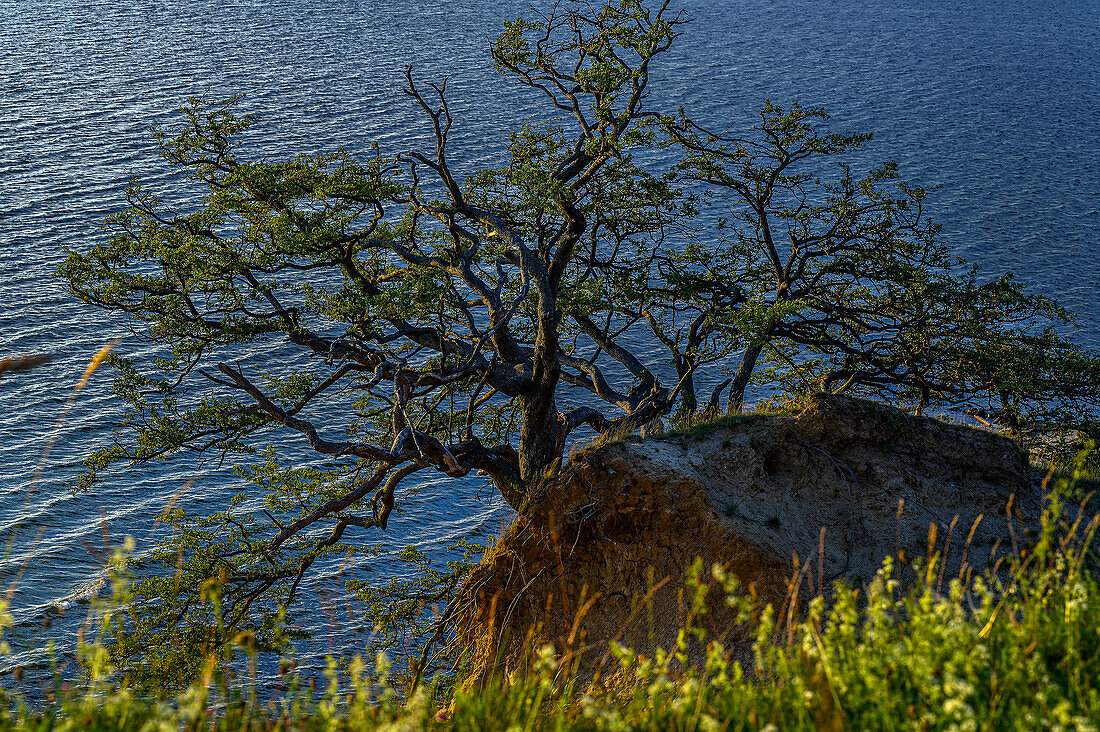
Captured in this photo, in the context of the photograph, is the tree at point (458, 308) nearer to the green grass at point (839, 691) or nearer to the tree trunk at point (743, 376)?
the tree trunk at point (743, 376)

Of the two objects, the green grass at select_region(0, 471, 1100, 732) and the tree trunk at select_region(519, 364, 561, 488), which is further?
the tree trunk at select_region(519, 364, 561, 488)

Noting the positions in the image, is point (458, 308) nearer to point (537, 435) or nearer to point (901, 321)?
point (537, 435)

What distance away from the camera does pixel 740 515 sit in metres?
12.6

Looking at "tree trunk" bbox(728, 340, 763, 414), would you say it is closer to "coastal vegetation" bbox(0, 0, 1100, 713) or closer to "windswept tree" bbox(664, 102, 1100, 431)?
"windswept tree" bbox(664, 102, 1100, 431)

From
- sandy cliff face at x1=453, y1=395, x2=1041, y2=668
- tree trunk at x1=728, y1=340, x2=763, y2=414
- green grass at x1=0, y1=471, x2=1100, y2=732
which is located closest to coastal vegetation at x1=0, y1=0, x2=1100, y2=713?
green grass at x1=0, y1=471, x2=1100, y2=732

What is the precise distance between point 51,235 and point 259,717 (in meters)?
33.3

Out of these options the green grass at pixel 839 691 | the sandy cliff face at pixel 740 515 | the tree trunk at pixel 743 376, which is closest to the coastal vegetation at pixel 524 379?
the green grass at pixel 839 691

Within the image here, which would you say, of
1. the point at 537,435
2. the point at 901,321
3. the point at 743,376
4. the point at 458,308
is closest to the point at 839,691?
the point at 537,435

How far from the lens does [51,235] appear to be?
32.7 metres

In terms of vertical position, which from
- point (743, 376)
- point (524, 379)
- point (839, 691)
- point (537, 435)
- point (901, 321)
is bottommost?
point (743, 376)

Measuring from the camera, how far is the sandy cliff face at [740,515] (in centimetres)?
1230

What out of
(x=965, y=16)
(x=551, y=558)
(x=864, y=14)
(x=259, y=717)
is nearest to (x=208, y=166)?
(x=551, y=558)

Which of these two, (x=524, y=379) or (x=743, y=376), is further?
(x=743, y=376)

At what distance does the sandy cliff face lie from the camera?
12297 millimetres
